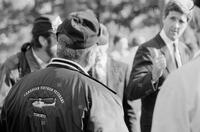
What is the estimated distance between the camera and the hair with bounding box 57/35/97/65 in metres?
3.16

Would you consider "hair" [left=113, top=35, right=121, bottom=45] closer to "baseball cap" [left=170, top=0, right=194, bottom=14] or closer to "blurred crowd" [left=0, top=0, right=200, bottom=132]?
"blurred crowd" [left=0, top=0, right=200, bottom=132]

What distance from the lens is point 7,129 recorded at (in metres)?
3.32

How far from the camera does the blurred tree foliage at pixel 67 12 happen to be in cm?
802

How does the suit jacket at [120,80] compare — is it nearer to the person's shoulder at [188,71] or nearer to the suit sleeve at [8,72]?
the suit sleeve at [8,72]

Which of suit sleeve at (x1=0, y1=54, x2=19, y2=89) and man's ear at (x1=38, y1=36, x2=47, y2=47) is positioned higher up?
man's ear at (x1=38, y1=36, x2=47, y2=47)

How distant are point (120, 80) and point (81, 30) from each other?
1919 mm

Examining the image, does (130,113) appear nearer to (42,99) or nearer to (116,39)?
(42,99)

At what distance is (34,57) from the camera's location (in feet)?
16.7

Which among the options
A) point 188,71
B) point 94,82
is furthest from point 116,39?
point 188,71

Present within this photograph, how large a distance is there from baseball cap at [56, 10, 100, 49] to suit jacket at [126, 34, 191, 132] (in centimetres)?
158

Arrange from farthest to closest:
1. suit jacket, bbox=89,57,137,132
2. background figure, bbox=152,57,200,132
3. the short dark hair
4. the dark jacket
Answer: the short dark hair, suit jacket, bbox=89,57,137,132, the dark jacket, background figure, bbox=152,57,200,132

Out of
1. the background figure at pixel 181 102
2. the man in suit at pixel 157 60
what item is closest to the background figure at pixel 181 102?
the background figure at pixel 181 102

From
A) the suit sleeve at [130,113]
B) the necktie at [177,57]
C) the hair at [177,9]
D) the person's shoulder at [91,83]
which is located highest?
the hair at [177,9]

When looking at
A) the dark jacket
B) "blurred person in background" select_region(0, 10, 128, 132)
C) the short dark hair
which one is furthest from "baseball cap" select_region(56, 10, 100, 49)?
the short dark hair
